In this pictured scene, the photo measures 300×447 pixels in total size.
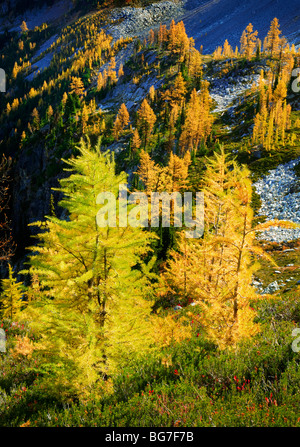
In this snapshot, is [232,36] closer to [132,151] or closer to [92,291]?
[132,151]

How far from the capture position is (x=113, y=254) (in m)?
5.59

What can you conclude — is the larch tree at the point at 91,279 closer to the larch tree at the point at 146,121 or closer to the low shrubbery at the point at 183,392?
the low shrubbery at the point at 183,392

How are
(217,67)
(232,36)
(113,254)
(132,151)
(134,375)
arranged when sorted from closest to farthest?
1. (113,254)
2. (134,375)
3. (132,151)
4. (217,67)
5. (232,36)

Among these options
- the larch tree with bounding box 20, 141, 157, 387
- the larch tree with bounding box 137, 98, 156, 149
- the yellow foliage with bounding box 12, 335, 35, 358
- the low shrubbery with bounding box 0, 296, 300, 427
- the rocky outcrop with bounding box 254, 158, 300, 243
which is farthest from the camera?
the larch tree with bounding box 137, 98, 156, 149

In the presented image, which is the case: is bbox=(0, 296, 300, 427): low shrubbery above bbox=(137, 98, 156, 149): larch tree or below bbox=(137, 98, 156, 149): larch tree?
below

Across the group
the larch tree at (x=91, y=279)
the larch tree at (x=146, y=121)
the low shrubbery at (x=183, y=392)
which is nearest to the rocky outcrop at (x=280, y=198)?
the low shrubbery at (x=183, y=392)

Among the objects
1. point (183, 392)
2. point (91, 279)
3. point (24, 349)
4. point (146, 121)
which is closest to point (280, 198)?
point (183, 392)

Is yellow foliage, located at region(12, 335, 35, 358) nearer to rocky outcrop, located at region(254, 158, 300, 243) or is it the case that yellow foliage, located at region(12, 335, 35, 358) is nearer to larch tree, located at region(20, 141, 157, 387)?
larch tree, located at region(20, 141, 157, 387)

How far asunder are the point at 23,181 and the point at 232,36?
146129 millimetres

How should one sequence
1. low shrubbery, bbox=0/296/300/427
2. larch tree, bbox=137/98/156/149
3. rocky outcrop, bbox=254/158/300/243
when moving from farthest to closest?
larch tree, bbox=137/98/156/149
rocky outcrop, bbox=254/158/300/243
low shrubbery, bbox=0/296/300/427

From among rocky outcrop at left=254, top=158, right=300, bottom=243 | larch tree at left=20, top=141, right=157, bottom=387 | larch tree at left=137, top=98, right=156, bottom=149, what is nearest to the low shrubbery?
larch tree at left=20, top=141, right=157, bottom=387

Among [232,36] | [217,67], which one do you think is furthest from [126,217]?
[232,36]

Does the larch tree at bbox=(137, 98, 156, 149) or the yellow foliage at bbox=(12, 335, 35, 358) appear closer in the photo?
the yellow foliage at bbox=(12, 335, 35, 358)

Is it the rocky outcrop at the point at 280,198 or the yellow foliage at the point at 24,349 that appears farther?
the rocky outcrop at the point at 280,198
